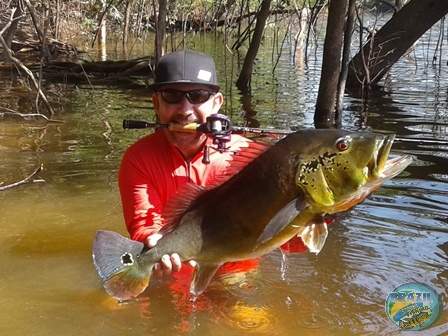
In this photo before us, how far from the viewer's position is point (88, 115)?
1142 centimetres

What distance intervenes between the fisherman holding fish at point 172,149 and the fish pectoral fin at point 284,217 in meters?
0.95

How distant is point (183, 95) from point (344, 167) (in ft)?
4.82

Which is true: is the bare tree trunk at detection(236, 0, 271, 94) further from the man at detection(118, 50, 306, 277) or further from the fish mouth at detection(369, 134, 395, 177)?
the fish mouth at detection(369, 134, 395, 177)

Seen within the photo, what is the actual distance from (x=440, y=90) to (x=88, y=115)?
333 inches

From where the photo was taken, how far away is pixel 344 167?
282 cm

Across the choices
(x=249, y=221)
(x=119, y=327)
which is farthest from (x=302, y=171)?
(x=119, y=327)

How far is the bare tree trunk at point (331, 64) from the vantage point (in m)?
9.43

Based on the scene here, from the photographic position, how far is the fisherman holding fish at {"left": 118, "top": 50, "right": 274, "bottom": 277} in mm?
3951

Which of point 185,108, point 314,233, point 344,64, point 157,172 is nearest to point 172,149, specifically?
point 157,172

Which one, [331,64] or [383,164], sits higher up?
[331,64]

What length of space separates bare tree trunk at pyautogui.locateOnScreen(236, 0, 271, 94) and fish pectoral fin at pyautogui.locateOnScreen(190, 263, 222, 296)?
35.8ft

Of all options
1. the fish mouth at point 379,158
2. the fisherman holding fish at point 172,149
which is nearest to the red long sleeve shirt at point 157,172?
the fisherman holding fish at point 172,149

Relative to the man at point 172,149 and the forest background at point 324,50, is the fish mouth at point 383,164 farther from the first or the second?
the forest background at point 324,50

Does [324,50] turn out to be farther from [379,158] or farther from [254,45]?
[379,158]
